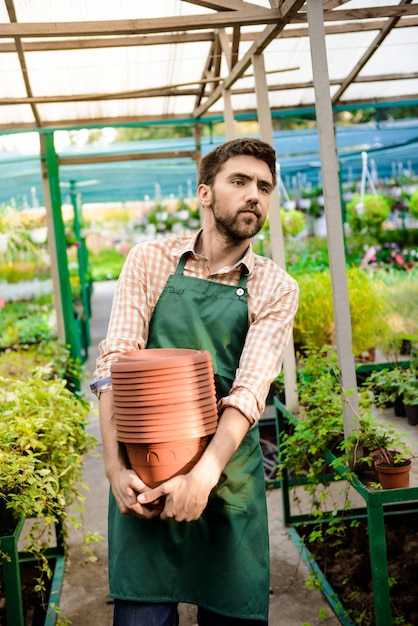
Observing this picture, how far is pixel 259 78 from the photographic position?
341 cm

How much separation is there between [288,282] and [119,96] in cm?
332

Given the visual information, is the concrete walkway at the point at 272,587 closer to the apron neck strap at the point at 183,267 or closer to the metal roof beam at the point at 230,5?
the apron neck strap at the point at 183,267

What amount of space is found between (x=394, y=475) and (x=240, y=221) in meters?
1.03

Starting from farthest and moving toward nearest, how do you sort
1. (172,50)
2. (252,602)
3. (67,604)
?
(172,50), (67,604), (252,602)

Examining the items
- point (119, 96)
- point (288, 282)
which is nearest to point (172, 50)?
point (119, 96)

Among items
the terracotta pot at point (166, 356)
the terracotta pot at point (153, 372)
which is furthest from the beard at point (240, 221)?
the terracotta pot at point (153, 372)

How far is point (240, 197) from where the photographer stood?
1947 mm

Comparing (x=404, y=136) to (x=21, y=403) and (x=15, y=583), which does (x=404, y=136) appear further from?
(x=15, y=583)

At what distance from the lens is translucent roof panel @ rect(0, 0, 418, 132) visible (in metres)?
3.01

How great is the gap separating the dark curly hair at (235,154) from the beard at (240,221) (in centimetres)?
12

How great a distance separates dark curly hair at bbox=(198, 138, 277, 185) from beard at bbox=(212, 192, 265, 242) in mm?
115

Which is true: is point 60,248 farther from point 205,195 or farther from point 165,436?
point 165,436

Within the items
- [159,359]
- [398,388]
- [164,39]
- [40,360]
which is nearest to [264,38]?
[164,39]

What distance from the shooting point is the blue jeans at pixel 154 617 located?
1785 mm
